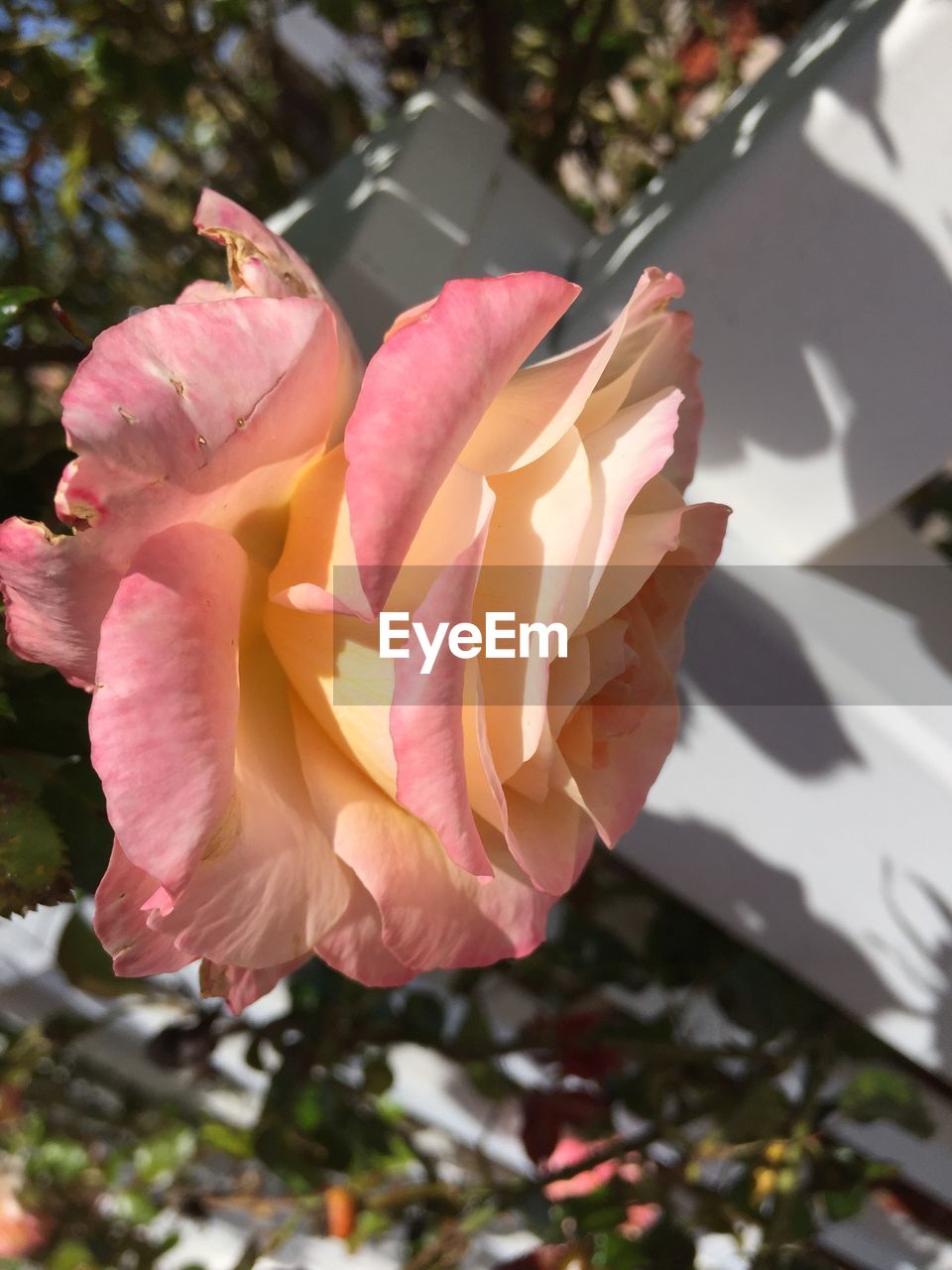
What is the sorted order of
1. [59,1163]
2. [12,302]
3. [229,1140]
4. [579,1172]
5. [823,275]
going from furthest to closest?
[59,1163] → [229,1140] → [579,1172] → [823,275] → [12,302]

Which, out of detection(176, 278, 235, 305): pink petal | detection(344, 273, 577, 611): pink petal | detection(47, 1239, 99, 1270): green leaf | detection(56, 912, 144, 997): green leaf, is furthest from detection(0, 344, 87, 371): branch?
detection(47, 1239, 99, 1270): green leaf

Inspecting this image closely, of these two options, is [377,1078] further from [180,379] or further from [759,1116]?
[180,379]

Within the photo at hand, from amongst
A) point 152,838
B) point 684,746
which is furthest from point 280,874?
point 684,746

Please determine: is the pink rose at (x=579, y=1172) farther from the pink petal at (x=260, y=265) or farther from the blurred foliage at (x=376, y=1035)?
the pink petal at (x=260, y=265)

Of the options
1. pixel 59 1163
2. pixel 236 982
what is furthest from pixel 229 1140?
pixel 236 982

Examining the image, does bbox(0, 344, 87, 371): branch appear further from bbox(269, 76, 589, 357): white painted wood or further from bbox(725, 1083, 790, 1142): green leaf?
bbox(725, 1083, 790, 1142): green leaf

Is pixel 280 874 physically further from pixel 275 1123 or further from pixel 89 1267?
pixel 89 1267
